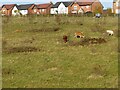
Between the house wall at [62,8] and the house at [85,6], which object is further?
the house wall at [62,8]

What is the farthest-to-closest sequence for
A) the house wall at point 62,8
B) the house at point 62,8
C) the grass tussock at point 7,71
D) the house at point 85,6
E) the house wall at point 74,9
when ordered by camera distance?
the house wall at point 62,8 < the house at point 62,8 < the house wall at point 74,9 < the house at point 85,6 < the grass tussock at point 7,71

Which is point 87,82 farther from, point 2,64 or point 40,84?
point 2,64

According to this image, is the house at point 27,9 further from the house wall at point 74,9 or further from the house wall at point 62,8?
the house wall at point 74,9

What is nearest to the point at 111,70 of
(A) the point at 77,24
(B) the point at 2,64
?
(B) the point at 2,64

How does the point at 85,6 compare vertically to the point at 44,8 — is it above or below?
above

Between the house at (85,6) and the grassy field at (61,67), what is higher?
the house at (85,6)

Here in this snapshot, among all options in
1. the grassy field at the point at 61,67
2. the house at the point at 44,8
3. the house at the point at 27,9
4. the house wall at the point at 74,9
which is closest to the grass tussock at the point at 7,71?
the grassy field at the point at 61,67

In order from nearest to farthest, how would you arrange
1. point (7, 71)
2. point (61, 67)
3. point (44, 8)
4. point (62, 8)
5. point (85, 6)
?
point (7, 71) → point (61, 67) → point (85, 6) → point (62, 8) → point (44, 8)

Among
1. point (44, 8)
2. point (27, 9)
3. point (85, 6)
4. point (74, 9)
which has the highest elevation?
point (85, 6)

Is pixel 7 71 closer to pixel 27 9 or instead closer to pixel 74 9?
pixel 74 9

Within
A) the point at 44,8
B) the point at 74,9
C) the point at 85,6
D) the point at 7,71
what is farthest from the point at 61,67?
the point at 44,8

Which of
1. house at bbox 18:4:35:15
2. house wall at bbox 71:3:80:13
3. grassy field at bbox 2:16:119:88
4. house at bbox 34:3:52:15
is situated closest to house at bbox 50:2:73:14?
house wall at bbox 71:3:80:13

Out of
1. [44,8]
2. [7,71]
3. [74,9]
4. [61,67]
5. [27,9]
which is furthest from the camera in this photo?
[27,9]

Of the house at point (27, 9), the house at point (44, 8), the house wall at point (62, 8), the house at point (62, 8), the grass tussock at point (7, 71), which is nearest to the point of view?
the grass tussock at point (7, 71)
